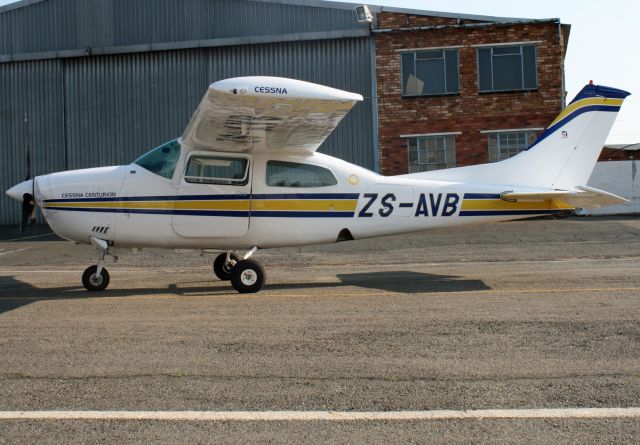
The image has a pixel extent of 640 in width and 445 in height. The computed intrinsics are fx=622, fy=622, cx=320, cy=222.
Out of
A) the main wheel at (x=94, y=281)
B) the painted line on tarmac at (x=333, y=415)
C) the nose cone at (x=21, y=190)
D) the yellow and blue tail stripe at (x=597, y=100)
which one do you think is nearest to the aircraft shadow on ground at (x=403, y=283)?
the main wheel at (x=94, y=281)

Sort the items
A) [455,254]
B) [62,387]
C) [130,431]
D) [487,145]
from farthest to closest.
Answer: [487,145]
[455,254]
[62,387]
[130,431]

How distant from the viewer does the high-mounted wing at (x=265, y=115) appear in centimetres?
716

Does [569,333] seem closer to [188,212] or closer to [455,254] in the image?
[188,212]

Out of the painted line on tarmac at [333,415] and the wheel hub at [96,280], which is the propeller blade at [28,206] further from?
the painted line on tarmac at [333,415]

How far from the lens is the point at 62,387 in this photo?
4.16 meters

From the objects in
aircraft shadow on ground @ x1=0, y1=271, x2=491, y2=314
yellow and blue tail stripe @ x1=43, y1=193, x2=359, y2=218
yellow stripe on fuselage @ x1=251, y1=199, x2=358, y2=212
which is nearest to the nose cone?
yellow and blue tail stripe @ x1=43, y1=193, x2=359, y2=218

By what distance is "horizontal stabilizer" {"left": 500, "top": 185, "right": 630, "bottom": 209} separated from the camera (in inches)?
368

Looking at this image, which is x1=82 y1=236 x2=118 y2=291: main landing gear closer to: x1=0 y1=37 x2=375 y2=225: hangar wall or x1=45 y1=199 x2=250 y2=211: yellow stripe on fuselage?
x1=45 y1=199 x2=250 y2=211: yellow stripe on fuselage

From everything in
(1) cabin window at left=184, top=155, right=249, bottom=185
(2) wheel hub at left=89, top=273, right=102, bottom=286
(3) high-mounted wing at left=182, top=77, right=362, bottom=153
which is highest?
(3) high-mounted wing at left=182, top=77, right=362, bottom=153

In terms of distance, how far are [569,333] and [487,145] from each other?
725 inches

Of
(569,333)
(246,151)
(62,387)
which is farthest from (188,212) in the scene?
(569,333)

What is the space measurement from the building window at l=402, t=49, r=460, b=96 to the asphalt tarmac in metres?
14.2

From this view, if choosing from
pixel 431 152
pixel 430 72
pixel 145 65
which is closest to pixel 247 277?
pixel 431 152

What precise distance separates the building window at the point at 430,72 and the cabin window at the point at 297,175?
→ 14872mm
